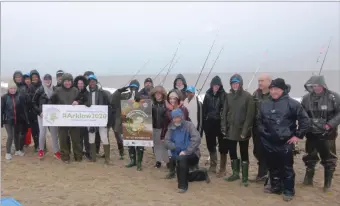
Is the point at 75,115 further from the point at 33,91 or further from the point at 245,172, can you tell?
the point at 245,172

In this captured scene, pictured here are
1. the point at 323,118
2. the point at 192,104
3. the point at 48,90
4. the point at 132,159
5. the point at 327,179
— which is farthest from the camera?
the point at 48,90

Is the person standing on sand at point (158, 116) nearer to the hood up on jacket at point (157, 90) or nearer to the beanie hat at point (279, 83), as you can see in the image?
the hood up on jacket at point (157, 90)

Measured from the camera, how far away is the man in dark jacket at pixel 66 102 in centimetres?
716

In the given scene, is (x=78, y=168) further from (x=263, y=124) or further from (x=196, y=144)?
(x=263, y=124)

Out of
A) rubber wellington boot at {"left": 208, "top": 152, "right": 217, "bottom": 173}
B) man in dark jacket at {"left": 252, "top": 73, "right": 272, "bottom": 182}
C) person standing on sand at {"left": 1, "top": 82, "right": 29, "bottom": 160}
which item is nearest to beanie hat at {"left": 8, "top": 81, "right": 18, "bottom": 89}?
person standing on sand at {"left": 1, "top": 82, "right": 29, "bottom": 160}

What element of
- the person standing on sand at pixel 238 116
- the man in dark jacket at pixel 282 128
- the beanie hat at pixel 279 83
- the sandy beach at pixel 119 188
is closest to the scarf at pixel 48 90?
the sandy beach at pixel 119 188

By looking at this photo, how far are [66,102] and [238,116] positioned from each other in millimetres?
3757

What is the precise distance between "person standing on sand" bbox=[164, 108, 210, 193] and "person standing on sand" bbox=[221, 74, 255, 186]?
593 mm

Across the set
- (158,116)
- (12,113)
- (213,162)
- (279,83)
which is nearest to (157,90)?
(158,116)

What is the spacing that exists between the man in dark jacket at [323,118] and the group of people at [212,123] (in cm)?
1

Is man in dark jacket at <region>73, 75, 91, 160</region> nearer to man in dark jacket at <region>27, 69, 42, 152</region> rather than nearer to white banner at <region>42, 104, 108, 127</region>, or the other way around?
white banner at <region>42, 104, 108, 127</region>

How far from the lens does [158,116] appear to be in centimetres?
678

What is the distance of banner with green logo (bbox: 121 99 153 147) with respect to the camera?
675cm

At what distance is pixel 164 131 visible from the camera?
6.60 meters
